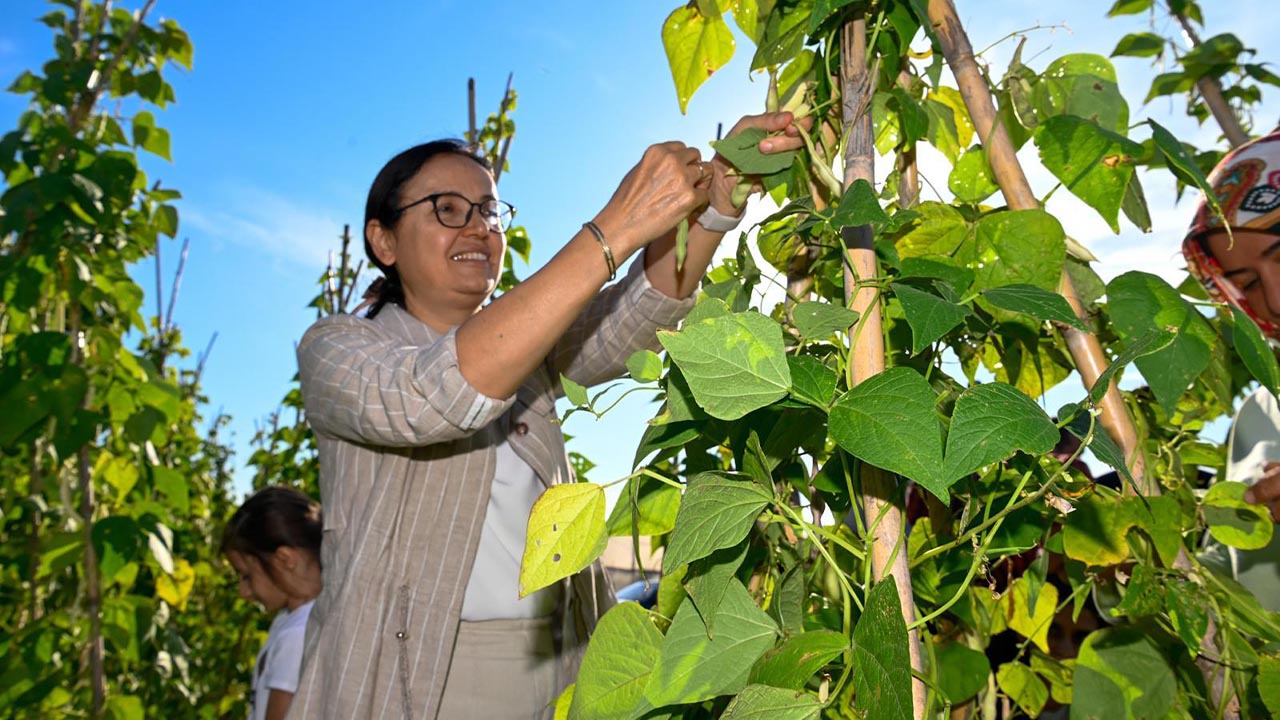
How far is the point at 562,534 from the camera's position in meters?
0.57

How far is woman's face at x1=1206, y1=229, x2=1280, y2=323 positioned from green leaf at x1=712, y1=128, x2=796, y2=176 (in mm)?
824

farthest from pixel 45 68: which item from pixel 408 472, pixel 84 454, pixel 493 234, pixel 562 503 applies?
pixel 562 503

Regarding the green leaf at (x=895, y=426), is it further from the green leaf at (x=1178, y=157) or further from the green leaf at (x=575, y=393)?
the green leaf at (x=1178, y=157)

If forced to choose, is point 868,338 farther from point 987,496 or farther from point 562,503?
point 562,503

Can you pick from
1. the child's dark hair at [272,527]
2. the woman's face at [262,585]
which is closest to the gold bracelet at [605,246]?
the child's dark hair at [272,527]

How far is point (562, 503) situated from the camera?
0.58 m

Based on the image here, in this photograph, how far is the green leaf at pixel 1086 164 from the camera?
0.64 meters

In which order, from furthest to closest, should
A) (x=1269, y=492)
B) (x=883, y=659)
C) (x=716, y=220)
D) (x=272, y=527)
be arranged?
(x=272, y=527), (x=716, y=220), (x=1269, y=492), (x=883, y=659)

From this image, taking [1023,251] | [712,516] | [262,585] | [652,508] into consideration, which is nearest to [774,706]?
[712,516]

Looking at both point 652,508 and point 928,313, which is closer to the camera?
point 928,313

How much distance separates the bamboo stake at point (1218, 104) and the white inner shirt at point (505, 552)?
1878 mm

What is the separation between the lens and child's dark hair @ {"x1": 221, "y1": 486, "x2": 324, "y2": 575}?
3.19 metres

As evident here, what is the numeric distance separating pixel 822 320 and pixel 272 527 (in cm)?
308

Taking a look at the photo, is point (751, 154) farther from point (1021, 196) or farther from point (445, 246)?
point (445, 246)
